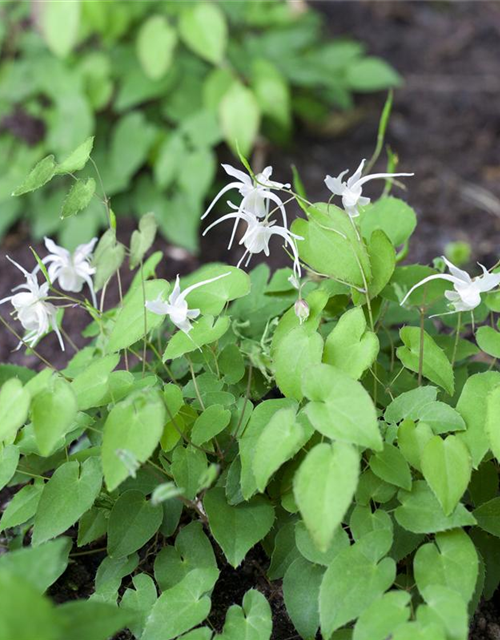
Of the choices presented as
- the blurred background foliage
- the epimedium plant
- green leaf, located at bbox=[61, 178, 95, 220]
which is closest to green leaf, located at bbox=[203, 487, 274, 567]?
the epimedium plant

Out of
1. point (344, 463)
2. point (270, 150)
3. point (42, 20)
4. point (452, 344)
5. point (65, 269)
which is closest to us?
point (344, 463)

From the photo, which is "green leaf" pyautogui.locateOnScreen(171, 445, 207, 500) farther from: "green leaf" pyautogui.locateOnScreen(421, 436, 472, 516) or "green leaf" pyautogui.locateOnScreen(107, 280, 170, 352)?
"green leaf" pyautogui.locateOnScreen(421, 436, 472, 516)

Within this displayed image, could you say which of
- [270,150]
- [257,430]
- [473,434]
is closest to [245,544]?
[257,430]

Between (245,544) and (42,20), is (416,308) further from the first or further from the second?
(42,20)

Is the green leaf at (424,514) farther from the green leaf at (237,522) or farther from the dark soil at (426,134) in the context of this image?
the dark soil at (426,134)

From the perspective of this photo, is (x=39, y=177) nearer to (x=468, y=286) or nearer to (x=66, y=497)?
(x=66, y=497)

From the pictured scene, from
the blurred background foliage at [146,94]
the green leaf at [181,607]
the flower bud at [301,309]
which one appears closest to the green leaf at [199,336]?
the flower bud at [301,309]

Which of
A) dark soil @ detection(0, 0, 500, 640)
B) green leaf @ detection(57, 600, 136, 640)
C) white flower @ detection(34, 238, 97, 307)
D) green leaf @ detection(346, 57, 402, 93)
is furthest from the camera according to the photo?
green leaf @ detection(346, 57, 402, 93)
